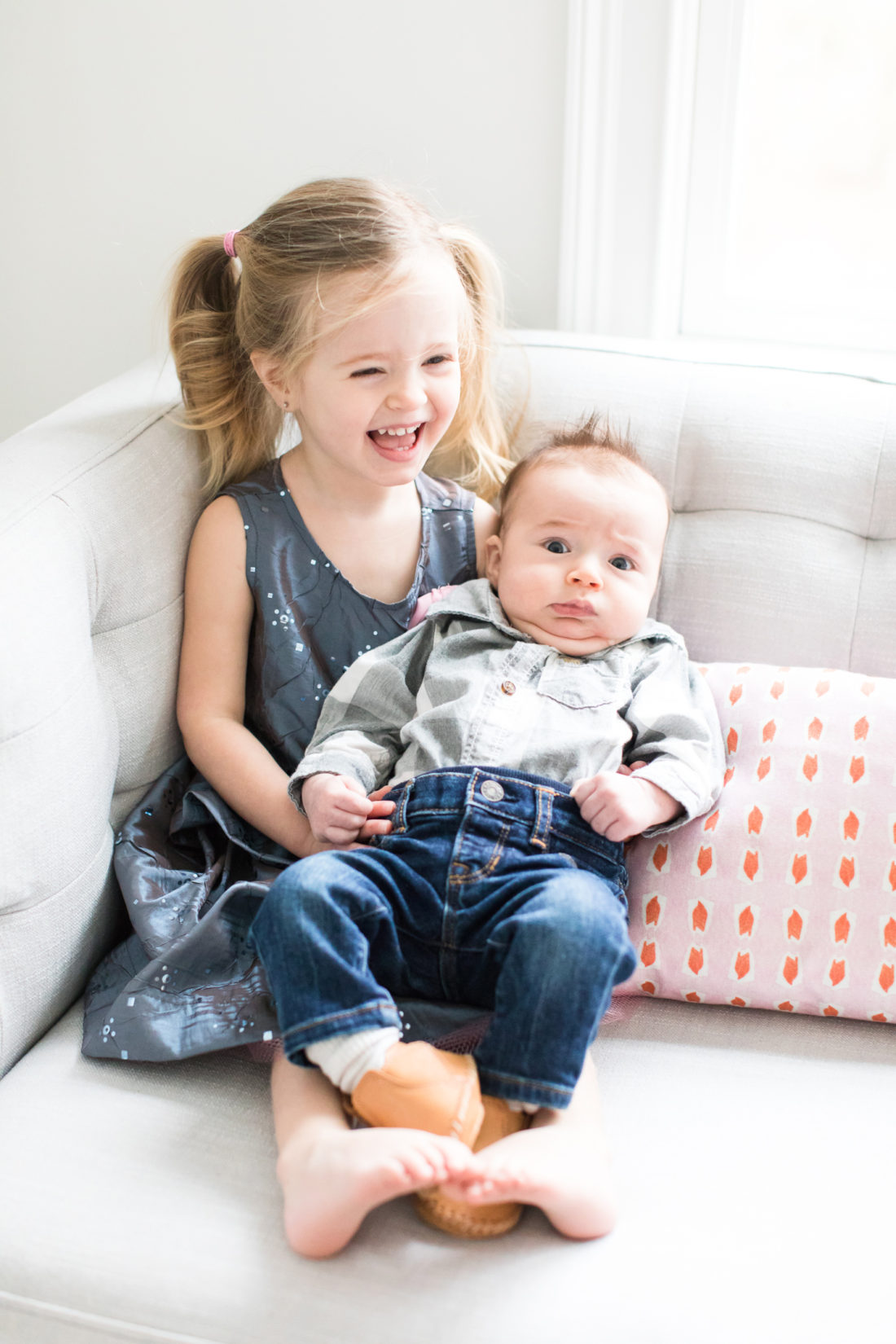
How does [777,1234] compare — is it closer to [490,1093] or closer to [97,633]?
[490,1093]

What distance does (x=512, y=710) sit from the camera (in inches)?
45.1

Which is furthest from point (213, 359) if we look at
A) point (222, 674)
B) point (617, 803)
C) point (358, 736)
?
point (617, 803)

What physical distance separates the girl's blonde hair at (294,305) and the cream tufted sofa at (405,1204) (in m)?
0.07

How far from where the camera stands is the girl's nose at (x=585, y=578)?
1178 millimetres

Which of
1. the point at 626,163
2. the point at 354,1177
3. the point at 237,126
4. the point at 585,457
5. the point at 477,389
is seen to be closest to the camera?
the point at 354,1177

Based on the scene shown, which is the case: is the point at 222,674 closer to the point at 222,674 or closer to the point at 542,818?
the point at 222,674

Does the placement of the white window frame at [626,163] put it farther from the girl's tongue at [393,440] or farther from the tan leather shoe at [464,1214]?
the tan leather shoe at [464,1214]

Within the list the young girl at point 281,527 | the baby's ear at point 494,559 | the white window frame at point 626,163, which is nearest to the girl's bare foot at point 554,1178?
the young girl at point 281,527

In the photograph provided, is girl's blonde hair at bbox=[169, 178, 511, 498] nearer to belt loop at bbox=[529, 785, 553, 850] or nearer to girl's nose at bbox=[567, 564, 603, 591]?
girl's nose at bbox=[567, 564, 603, 591]

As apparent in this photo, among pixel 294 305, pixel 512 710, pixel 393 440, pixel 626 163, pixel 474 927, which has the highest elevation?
pixel 626 163

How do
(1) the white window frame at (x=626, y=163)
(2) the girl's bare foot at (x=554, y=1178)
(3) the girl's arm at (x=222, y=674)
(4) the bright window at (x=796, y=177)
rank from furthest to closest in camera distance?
(4) the bright window at (x=796, y=177) → (1) the white window frame at (x=626, y=163) → (3) the girl's arm at (x=222, y=674) → (2) the girl's bare foot at (x=554, y=1178)

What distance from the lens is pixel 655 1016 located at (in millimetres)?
1120

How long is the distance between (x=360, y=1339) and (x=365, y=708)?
0.59 m

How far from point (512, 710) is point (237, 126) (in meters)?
1.08
